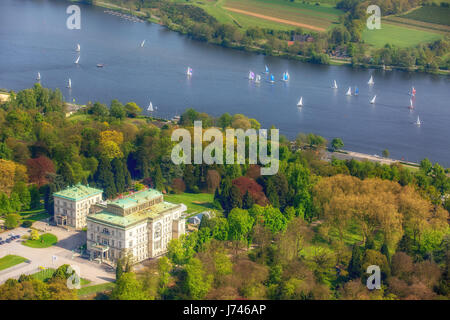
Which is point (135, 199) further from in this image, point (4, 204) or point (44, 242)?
point (4, 204)

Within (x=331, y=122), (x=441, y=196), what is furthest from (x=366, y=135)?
(x=441, y=196)

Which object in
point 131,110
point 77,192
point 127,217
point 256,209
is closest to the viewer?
point 127,217

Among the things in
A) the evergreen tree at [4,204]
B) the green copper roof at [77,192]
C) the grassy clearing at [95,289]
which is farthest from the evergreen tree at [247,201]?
the evergreen tree at [4,204]

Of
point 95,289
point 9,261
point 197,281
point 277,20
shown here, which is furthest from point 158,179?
point 277,20

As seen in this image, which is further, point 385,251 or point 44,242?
point 44,242

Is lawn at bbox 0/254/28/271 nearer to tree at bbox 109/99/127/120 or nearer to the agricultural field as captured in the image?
tree at bbox 109/99/127/120

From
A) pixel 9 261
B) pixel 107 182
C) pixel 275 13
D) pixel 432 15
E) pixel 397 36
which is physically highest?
pixel 432 15
